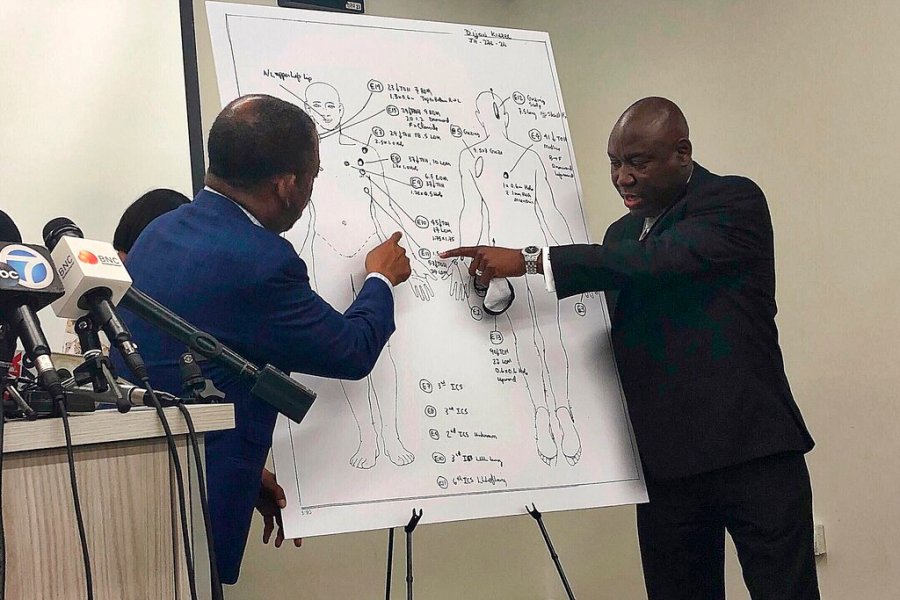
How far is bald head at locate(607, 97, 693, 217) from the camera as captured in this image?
6.44 feet

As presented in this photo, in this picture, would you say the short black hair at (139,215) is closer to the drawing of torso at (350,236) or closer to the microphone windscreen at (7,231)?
the microphone windscreen at (7,231)

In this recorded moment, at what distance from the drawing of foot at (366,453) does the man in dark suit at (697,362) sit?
42 centimetres

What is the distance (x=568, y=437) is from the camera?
1.93m

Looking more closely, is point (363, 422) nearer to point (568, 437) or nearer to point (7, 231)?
point (568, 437)

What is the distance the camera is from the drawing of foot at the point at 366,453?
67.9 inches

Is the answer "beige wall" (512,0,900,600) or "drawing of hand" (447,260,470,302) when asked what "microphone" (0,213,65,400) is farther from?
"beige wall" (512,0,900,600)

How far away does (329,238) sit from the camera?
5.99 feet

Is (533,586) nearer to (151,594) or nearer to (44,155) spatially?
(44,155)

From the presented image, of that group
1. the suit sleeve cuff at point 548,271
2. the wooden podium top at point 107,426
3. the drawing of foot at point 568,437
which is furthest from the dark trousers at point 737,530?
the wooden podium top at point 107,426

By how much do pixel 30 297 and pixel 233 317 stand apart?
619 mm

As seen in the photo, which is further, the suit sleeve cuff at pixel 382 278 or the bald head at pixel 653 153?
the bald head at pixel 653 153

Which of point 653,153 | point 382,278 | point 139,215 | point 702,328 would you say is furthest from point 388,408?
point 139,215

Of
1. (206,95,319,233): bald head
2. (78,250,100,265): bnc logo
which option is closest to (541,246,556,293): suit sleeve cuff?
(206,95,319,233): bald head

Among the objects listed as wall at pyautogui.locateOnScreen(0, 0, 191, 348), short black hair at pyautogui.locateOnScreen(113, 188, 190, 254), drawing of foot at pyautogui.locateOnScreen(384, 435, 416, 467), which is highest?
wall at pyautogui.locateOnScreen(0, 0, 191, 348)
